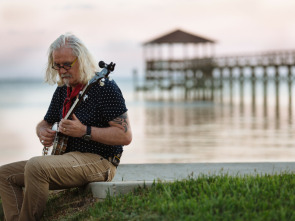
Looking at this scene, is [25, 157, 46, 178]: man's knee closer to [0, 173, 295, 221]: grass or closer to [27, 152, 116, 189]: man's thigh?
[27, 152, 116, 189]: man's thigh

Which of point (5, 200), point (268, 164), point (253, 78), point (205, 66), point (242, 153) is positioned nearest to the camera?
point (5, 200)

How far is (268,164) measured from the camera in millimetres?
6914

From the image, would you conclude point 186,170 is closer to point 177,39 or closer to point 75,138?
point 75,138

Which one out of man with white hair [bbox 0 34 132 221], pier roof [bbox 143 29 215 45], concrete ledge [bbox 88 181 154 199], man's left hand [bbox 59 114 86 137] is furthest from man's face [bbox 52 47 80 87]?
pier roof [bbox 143 29 215 45]

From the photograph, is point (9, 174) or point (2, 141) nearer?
point (9, 174)

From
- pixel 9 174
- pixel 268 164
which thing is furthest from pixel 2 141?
pixel 9 174

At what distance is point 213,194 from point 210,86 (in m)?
48.0

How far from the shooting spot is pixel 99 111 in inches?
192

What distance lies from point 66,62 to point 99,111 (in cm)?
46

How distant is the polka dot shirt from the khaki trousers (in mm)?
86

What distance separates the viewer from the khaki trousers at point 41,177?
456 cm

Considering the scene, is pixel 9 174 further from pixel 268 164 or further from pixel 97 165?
pixel 268 164

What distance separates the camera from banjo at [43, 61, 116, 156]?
486 centimetres

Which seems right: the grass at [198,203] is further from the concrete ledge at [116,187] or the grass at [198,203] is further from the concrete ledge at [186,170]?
the concrete ledge at [186,170]
